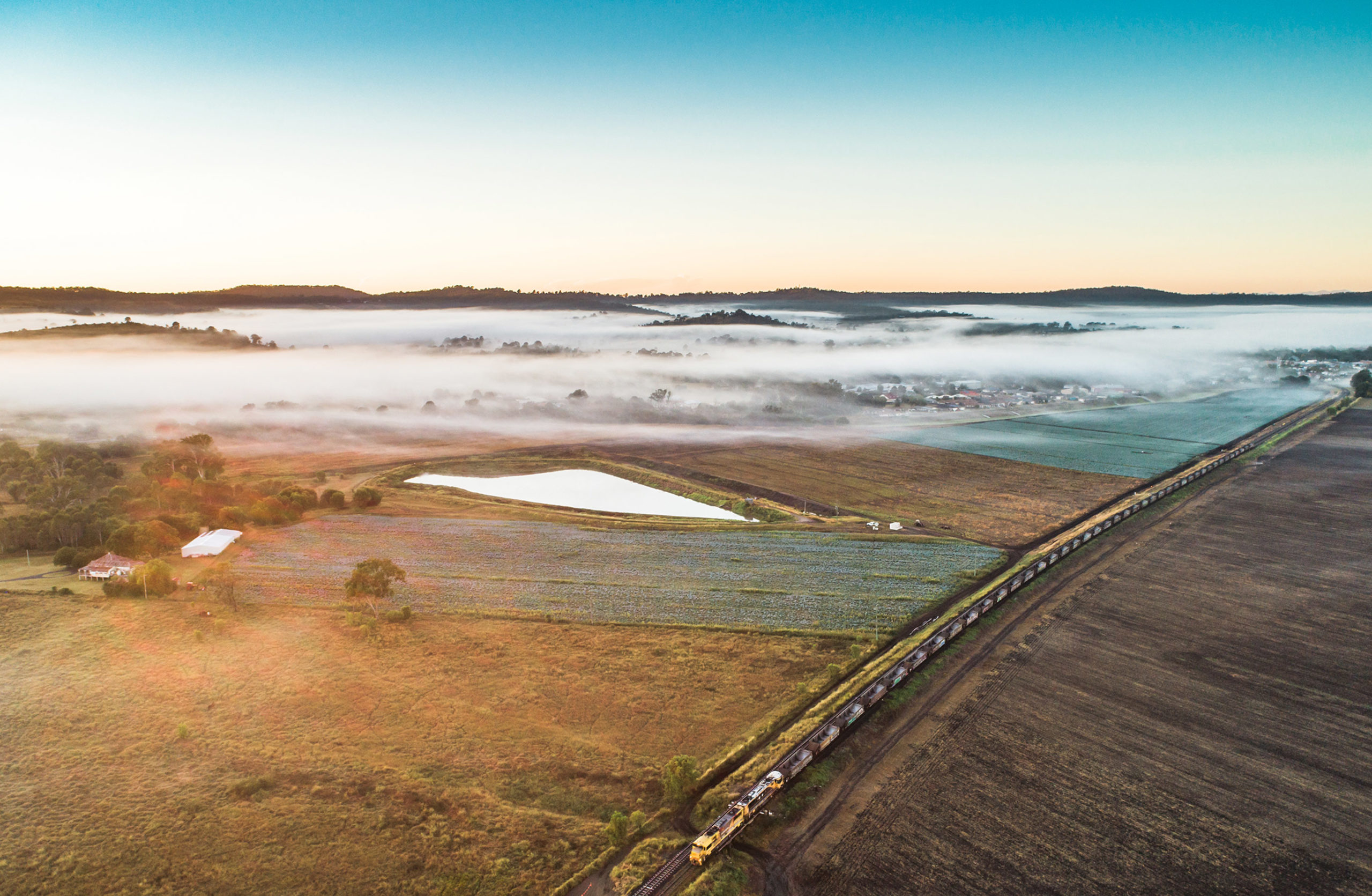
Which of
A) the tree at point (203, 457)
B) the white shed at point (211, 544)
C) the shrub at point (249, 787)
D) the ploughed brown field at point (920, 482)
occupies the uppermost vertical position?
the tree at point (203, 457)

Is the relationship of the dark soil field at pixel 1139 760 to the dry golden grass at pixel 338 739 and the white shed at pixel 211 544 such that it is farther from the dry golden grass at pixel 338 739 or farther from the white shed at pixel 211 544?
the white shed at pixel 211 544

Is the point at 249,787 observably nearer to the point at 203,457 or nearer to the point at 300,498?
the point at 300,498

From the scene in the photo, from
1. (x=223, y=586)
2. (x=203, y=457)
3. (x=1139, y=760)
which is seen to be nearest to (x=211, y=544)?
(x=223, y=586)

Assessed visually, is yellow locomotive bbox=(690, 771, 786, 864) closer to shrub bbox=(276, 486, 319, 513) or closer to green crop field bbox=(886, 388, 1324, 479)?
shrub bbox=(276, 486, 319, 513)

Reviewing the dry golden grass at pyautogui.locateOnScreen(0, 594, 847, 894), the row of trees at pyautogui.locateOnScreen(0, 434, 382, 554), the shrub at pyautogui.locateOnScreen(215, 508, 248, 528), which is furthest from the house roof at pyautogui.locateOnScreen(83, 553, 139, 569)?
the shrub at pyautogui.locateOnScreen(215, 508, 248, 528)

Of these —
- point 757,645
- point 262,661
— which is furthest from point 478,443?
point 757,645

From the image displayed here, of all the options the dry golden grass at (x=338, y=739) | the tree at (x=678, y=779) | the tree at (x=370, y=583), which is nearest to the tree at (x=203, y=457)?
the dry golden grass at (x=338, y=739)
